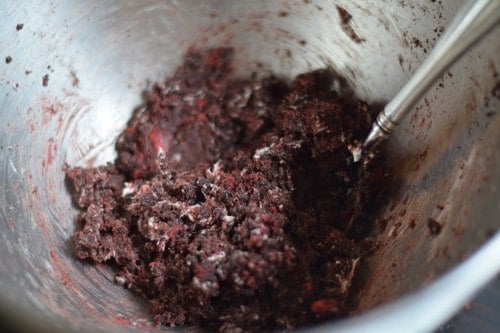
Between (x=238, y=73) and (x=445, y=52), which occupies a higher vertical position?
(x=445, y=52)

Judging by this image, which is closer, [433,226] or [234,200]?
[433,226]

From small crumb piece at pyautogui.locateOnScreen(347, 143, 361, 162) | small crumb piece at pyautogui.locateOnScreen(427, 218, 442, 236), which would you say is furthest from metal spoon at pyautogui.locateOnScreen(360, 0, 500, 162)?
small crumb piece at pyautogui.locateOnScreen(427, 218, 442, 236)

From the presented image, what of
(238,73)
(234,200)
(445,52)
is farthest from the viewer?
(238,73)

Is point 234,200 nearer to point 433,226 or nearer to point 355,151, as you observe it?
point 355,151

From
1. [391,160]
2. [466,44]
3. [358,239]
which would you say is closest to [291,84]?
[391,160]

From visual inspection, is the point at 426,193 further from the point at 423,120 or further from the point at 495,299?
the point at 495,299

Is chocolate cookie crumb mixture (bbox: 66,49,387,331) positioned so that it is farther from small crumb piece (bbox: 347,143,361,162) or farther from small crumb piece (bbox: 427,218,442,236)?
small crumb piece (bbox: 427,218,442,236)

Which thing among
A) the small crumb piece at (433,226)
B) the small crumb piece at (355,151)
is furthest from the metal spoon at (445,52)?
the small crumb piece at (433,226)

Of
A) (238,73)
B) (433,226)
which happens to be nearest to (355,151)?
(433,226)
